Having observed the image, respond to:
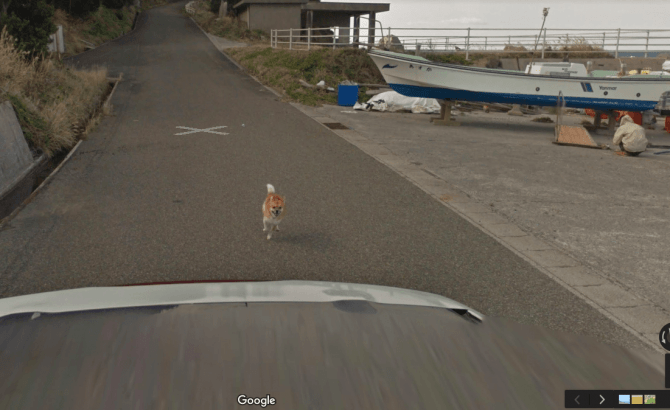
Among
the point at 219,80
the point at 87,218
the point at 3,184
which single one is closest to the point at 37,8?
the point at 219,80

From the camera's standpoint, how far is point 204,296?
2037 mm

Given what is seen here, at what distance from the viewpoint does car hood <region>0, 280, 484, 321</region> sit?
1.95 meters

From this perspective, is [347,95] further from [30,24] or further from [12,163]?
[12,163]

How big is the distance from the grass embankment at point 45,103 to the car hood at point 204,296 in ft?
30.5

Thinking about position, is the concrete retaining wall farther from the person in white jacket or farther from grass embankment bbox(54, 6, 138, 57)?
grass embankment bbox(54, 6, 138, 57)

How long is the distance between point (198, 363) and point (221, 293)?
500 millimetres

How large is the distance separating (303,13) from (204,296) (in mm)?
45847

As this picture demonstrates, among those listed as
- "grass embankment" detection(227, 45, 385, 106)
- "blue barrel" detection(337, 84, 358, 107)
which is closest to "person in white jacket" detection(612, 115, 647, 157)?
"blue barrel" detection(337, 84, 358, 107)

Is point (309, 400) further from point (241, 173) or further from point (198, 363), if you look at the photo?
point (241, 173)

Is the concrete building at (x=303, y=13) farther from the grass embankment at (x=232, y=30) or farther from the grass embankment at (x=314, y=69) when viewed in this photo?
the grass embankment at (x=314, y=69)

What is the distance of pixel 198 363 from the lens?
1.61 m

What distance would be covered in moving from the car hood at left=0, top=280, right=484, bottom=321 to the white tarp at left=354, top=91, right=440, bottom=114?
1733 cm

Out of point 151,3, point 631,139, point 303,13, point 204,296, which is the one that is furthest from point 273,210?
point 151,3

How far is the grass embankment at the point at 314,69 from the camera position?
22641 mm
